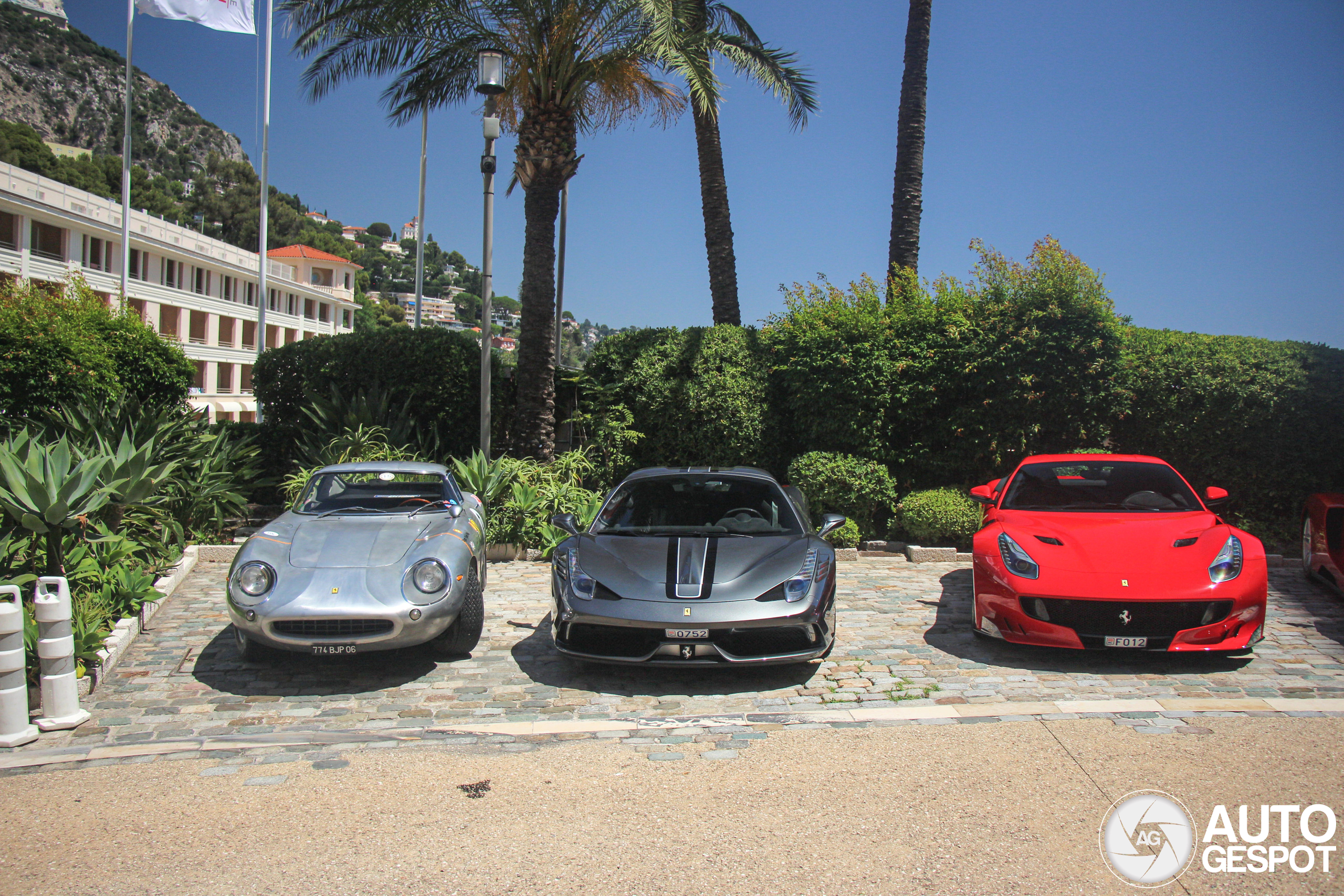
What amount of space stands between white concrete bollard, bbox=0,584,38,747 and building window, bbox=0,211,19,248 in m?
38.7

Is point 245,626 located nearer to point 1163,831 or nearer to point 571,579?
point 571,579

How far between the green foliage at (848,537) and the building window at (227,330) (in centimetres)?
5043

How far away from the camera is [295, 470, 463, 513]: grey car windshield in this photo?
649 cm

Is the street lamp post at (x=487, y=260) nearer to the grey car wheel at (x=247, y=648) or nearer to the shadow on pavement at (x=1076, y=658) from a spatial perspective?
the grey car wheel at (x=247, y=648)

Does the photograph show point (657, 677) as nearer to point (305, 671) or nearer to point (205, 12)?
point (305, 671)

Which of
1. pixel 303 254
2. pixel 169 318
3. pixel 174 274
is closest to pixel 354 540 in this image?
pixel 169 318

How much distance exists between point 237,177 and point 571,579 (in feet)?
351

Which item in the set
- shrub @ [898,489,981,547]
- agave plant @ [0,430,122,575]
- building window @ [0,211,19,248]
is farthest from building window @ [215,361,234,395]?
shrub @ [898,489,981,547]

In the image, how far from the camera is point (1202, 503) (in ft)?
21.4

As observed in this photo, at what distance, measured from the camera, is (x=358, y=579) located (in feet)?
17.5

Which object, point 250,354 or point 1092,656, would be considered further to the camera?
point 250,354

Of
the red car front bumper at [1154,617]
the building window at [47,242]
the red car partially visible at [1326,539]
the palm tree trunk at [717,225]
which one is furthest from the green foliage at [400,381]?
the building window at [47,242]

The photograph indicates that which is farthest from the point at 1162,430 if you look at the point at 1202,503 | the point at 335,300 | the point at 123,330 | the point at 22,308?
the point at 335,300

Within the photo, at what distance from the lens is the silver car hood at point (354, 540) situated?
217 inches
